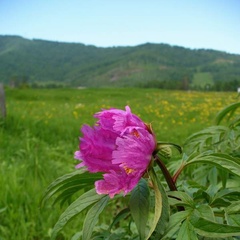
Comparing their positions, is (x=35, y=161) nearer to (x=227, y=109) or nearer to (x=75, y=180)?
(x=227, y=109)

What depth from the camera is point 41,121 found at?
5.81 m

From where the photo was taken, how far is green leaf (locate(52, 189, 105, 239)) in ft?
2.13

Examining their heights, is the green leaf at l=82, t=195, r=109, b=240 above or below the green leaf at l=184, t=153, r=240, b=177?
below

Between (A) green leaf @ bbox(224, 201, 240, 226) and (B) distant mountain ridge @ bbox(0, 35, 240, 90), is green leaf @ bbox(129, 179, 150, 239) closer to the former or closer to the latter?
(A) green leaf @ bbox(224, 201, 240, 226)

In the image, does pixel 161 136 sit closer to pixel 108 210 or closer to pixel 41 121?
pixel 41 121

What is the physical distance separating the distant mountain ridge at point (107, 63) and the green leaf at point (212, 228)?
82846 mm

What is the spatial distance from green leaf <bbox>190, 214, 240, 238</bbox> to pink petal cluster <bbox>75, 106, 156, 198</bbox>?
4.3 inches

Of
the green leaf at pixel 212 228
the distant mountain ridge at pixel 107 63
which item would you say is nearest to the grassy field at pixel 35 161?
the green leaf at pixel 212 228

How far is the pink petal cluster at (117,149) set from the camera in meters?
0.59

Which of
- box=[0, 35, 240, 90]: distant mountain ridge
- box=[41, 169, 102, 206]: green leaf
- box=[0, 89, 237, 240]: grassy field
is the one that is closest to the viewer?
box=[41, 169, 102, 206]: green leaf

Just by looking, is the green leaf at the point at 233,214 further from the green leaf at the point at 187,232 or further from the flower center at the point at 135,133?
the flower center at the point at 135,133

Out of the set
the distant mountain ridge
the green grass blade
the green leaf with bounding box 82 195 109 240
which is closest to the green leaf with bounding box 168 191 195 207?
the green leaf with bounding box 82 195 109 240

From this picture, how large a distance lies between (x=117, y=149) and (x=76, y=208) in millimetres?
135

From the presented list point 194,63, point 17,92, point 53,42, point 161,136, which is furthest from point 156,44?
point 161,136
